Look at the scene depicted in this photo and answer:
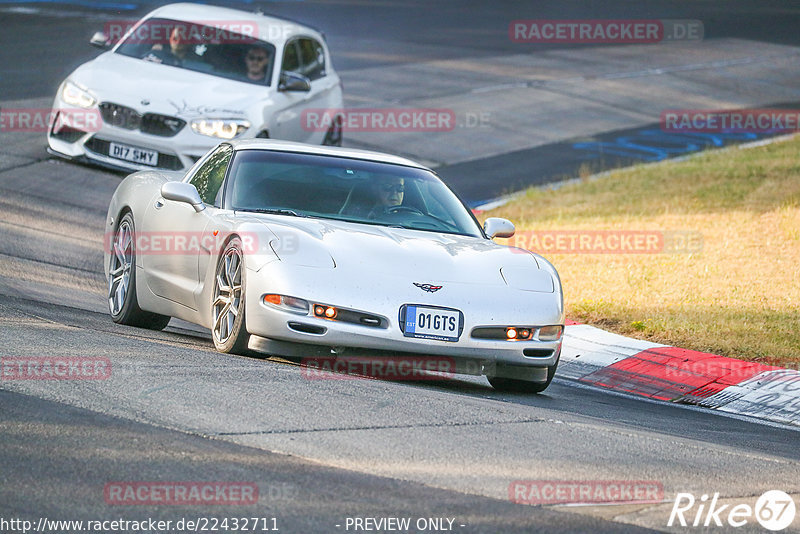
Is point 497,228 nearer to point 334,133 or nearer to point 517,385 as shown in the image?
point 517,385

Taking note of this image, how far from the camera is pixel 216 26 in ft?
53.2

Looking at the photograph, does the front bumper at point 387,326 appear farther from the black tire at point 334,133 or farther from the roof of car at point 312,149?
the black tire at point 334,133

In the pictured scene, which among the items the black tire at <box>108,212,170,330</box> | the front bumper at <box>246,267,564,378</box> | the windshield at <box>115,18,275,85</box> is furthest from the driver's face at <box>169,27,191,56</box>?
the front bumper at <box>246,267,564,378</box>

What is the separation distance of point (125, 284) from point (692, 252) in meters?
6.60

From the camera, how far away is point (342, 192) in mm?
8859

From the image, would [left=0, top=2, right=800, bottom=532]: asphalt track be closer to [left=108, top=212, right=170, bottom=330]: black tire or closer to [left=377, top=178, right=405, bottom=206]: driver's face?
[left=108, top=212, right=170, bottom=330]: black tire

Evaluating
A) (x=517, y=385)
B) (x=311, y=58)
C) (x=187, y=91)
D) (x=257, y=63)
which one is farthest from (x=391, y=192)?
(x=311, y=58)

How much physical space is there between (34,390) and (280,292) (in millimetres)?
1759

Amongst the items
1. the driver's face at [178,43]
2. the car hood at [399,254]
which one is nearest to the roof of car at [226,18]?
the driver's face at [178,43]

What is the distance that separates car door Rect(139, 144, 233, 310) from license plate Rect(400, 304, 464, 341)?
1.55 m

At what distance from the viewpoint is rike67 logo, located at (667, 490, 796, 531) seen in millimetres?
5227

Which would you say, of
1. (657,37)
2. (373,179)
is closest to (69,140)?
(373,179)

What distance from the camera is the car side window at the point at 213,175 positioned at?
9070 millimetres

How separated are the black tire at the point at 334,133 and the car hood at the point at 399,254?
854cm
